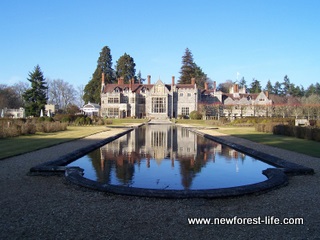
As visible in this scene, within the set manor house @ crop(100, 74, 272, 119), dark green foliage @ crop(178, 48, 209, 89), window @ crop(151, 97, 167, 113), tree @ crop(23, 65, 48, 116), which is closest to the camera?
tree @ crop(23, 65, 48, 116)

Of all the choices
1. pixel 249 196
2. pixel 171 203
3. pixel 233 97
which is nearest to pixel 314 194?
pixel 249 196

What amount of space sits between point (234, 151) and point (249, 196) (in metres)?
7.58

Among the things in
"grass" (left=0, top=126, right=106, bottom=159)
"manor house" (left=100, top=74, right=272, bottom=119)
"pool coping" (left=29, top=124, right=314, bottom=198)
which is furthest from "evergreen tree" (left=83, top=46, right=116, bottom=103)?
"pool coping" (left=29, top=124, right=314, bottom=198)

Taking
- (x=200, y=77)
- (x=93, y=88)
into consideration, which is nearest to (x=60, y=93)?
(x=93, y=88)

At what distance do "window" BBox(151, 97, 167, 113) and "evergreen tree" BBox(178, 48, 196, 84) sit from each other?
73.2 feet

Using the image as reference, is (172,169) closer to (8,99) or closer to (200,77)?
(8,99)

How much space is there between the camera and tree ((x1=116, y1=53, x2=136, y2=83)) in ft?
240

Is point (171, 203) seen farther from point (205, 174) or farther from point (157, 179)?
point (205, 174)

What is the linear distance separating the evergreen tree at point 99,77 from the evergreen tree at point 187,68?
60.8 ft

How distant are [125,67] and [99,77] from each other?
9.46 m

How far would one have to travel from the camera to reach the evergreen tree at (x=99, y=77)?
213ft

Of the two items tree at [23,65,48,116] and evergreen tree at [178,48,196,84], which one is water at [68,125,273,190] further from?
evergreen tree at [178,48,196,84]

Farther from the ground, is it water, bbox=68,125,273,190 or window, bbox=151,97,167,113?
window, bbox=151,97,167,113

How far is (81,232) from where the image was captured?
3.88m
